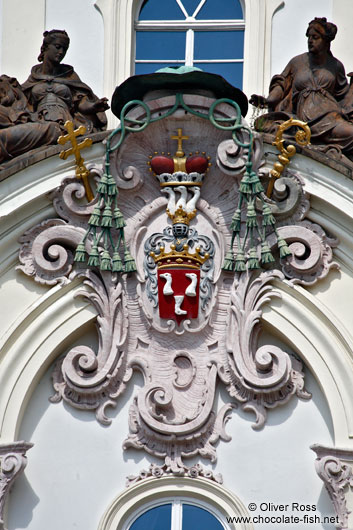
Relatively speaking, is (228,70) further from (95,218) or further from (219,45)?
(95,218)

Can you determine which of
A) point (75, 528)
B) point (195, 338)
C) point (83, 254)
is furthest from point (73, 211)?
point (75, 528)

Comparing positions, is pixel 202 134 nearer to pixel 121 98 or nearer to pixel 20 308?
pixel 121 98

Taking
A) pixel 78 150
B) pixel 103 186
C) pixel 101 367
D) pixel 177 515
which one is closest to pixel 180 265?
pixel 103 186

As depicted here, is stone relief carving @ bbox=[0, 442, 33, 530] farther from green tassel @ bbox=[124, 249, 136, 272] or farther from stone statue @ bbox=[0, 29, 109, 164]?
stone statue @ bbox=[0, 29, 109, 164]

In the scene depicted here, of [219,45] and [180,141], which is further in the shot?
[219,45]

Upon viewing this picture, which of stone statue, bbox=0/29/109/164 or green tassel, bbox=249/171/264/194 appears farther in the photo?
stone statue, bbox=0/29/109/164

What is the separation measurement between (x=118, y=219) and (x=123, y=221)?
1.6 inches

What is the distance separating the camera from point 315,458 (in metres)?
12.4

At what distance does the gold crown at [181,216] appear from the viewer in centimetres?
1283

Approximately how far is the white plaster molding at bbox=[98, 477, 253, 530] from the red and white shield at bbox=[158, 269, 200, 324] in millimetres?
1174

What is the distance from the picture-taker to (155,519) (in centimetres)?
1241

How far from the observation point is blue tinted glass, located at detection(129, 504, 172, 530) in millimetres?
12383

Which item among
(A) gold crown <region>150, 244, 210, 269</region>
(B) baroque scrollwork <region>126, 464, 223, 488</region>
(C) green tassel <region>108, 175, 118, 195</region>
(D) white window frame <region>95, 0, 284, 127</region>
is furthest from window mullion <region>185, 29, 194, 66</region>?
(B) baroque scrollwork <region>126, 464, 223, 488</region>

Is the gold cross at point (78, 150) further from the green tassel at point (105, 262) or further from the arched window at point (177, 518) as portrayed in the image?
the arched window at point (177, 518)
